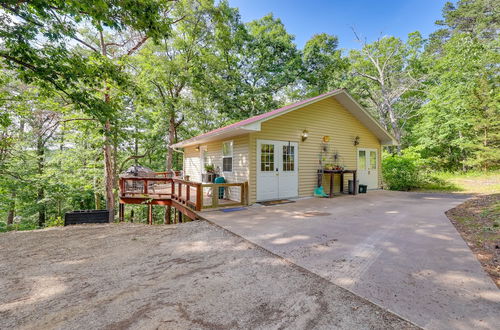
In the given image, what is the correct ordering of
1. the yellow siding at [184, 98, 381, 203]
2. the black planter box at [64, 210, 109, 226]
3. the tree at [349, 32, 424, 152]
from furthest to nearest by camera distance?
the tree at [349, 32, 424, 152]
the yellow siding at [184, 98, 381, 203]
the black planter box at [64, 210, 109, 226]

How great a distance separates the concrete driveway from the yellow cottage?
1930 mm

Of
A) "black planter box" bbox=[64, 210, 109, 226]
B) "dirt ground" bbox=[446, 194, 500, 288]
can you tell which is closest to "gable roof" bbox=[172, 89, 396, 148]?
"black planter box" bbox=[64, 210, 109, 226]

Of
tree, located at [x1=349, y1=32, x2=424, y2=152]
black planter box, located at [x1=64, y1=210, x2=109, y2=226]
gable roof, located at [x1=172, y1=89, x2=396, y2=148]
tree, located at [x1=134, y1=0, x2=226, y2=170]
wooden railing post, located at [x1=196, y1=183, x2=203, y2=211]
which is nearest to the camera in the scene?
wooden railing post, located at [x1=196, y1=183, x2=203, y2=211]

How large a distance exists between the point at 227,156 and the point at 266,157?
1.60 metres

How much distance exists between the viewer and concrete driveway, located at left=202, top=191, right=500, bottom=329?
175 centimetres

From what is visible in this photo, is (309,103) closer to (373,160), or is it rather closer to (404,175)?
(373,160)

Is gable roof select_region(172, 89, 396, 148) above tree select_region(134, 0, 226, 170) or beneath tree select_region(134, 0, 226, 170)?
beneath

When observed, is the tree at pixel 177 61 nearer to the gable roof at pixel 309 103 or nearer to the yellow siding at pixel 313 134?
the gable roof at pixel 309 103

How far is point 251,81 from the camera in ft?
54.9

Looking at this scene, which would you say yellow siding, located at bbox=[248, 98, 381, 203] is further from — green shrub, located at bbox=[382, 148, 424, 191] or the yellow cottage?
green shrub, located at bbox=[382, 148, 424, 191]

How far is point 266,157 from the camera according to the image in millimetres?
6898

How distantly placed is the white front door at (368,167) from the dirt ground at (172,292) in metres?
8.25

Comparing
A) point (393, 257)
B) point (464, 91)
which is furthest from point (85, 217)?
point (464, 91)

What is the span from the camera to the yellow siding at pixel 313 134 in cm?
688
